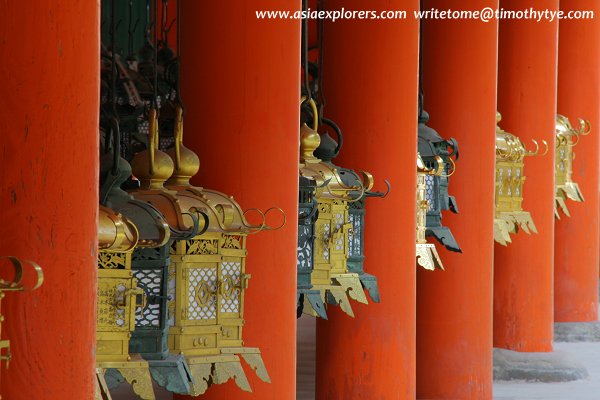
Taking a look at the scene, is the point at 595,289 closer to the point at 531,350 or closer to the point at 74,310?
the point at 531,350

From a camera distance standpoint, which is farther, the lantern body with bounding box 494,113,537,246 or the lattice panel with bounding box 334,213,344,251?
the lantern body with bounding box 494,113,537,246

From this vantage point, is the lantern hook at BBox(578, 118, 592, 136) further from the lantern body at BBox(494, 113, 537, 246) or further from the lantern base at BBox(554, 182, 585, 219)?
the lantern body at BBox(494, 113, 537, 246)

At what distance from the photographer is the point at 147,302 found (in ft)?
15.3

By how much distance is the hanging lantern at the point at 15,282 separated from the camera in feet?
11.1

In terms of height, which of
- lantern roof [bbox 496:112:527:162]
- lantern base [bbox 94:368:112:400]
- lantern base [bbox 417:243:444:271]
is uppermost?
lantern roof [bbox 496:112:527:162]

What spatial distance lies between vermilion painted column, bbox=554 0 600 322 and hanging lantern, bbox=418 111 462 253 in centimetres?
564

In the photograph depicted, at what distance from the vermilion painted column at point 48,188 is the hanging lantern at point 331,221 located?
262cm

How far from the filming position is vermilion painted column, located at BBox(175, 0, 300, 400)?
575 centimetres

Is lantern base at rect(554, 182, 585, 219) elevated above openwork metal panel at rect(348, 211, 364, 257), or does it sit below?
above

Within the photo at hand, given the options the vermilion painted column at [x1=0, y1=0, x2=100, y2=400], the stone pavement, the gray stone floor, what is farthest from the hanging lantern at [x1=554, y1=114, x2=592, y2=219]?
the vermilion painted column at [x1=0, y1=0, x2=100, y2=400]

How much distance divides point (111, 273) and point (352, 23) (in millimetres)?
3387

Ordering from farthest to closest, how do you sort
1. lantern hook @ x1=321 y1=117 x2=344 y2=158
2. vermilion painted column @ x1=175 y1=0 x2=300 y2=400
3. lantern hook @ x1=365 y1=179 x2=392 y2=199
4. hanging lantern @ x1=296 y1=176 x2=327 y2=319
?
lantern hook @ x1=365 y1=179 x2=392 y2=199
lantern hook @ x1=321 y1=117 x2=344 y2=158
hanging lantern @ x1=296 y1=176 x2=327 y2=319
vermilion painted column @ x1=175 y1=0 x2=300 y2=400

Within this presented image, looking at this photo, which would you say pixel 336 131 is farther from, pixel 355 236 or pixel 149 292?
pixel 149 292

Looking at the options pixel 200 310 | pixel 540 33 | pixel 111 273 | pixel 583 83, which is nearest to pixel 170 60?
pixel 200 310
